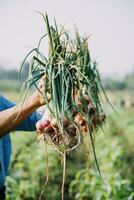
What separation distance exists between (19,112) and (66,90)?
0.21 meters

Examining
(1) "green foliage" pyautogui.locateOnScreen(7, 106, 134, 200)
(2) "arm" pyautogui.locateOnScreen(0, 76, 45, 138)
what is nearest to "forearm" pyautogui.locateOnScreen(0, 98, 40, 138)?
(2) "arm" pyautogui.locateOnScreen(0, 76, 45, 138)

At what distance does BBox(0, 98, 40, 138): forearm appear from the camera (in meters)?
2.12

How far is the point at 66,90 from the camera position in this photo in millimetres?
2055

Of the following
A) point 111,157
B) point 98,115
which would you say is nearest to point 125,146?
point 111,157

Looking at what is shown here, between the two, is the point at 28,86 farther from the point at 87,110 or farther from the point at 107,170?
the point at 107,170

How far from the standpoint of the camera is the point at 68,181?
490 centimetres

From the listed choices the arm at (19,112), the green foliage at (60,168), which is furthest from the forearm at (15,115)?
the green foliage at (60,168)

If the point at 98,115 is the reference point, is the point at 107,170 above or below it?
→ below

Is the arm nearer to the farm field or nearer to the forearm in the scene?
the forearm

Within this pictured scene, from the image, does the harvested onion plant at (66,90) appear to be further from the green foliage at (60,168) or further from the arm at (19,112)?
the green foliage at (60,168)

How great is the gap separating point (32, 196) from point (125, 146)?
1.18 m

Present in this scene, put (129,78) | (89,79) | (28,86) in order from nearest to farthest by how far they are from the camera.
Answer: (28,86) → (89,79) → (129,78)

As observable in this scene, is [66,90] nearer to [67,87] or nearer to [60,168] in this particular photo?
[67,87]

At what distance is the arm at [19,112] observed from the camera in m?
2.10
